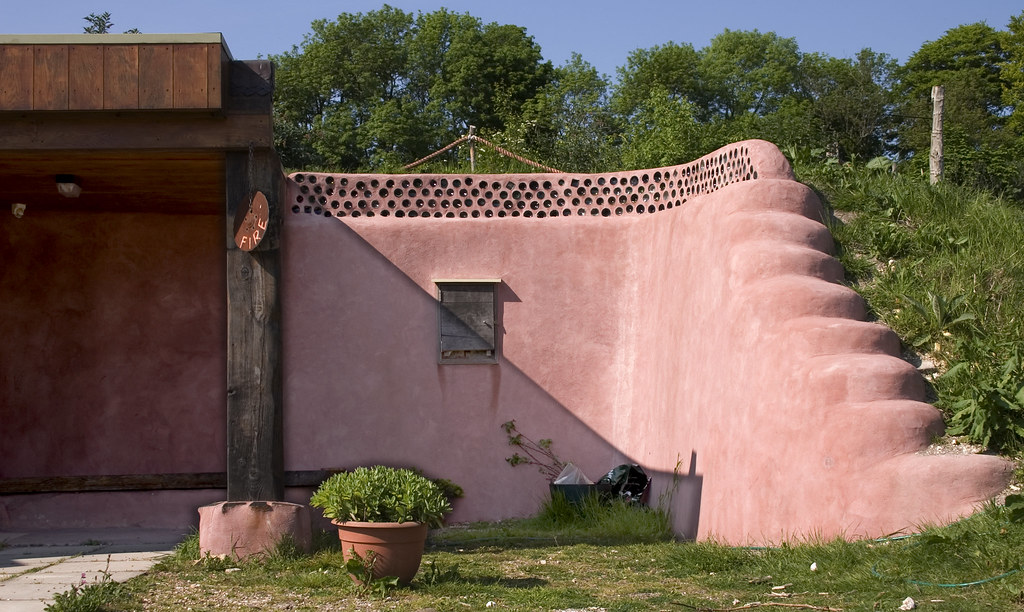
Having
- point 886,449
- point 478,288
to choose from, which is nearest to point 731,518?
point 886,449

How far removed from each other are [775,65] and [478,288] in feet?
124

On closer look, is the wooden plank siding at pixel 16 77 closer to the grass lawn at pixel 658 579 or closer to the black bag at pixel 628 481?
the grass lawn at pixel 658 579

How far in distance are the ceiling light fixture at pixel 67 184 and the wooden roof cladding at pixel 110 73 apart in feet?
5.84

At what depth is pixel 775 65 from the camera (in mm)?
44281

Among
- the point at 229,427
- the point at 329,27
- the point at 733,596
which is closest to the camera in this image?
the point at 733,596

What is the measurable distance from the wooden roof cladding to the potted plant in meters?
2.72

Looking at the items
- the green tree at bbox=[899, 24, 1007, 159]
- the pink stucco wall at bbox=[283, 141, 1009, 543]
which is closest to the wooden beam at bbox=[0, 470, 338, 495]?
Result: the pink stucco wall at bbox=[283, 141, 1009, 543]

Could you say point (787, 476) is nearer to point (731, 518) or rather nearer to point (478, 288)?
point (731, 518)

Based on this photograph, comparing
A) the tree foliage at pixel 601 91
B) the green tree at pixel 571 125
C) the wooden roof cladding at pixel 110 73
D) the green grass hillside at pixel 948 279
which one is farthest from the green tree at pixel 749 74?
the wooden roof cladding at pixel 110 73

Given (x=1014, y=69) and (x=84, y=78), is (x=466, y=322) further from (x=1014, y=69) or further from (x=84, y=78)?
(x=1014, y=69)

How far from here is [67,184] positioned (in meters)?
8.42

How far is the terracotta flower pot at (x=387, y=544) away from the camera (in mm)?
5676

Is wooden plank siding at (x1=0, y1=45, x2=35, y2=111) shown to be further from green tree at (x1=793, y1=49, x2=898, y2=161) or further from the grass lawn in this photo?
green tree at (x1=793, y1=49, x2=898, y2=161)

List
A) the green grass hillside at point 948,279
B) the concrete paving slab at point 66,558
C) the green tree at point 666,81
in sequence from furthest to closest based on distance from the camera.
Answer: the green tree at point 666,81 → the green grass hillside at point 948,279 → the concrete paving slab at point 66,558
